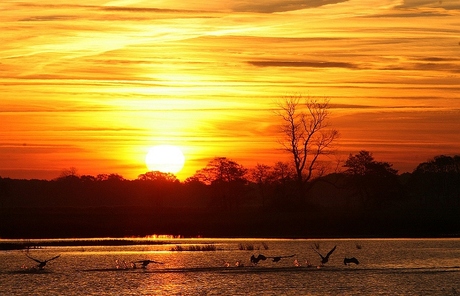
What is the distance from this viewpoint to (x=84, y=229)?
298 feet

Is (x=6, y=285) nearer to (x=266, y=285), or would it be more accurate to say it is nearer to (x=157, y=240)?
(x=266, y=285)

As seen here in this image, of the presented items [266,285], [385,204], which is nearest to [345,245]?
[266,285]

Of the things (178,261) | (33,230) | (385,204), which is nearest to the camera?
(178,261)

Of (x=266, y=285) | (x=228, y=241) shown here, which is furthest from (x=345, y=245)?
(x=266, y=285)

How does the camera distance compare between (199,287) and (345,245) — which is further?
(345,245)

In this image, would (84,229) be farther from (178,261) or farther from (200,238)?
(178,261)

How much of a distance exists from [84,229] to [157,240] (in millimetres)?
15527

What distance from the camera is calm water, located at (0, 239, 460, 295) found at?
42.3 m

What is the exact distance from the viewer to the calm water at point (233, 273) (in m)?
42.3

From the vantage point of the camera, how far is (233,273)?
49.2m

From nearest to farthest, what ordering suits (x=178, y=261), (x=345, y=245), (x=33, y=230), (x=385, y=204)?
(x=178, y=261) → (x=345, y=245) → (x=33, y=230) → (x=385, y=204)

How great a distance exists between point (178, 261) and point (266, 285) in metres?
13.4

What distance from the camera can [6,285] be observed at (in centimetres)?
4356

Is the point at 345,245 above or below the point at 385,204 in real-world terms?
below
